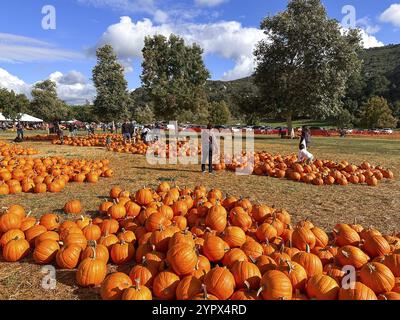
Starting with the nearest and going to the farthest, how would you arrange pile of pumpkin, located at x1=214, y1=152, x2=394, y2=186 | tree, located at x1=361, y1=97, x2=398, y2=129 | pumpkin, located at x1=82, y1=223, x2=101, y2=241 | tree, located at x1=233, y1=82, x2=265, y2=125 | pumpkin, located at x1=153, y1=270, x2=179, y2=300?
pumpkin, located at x1=153, y1=270, x2=179, y2=300, pumpkin, located at x1=82, y1=223, x2=101, y2=241, pile of pumpkin, located at x1=214, y1=152, x2=394, y2=186, tree, located at x1=233, y1=82, x2=265, y2=125, tree, located at x1=361, y1=97, x2=398, y2=129

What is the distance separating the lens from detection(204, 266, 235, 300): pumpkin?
3781 millimetres

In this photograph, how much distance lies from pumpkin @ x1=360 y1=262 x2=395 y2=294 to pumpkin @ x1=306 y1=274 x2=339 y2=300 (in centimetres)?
45

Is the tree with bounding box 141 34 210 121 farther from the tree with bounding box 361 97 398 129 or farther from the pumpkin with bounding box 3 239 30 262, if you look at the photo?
the tree with bounding box 361 97 398 129

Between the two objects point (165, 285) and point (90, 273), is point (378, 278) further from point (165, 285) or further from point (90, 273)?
point (90, 273)

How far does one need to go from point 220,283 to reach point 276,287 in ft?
2.02

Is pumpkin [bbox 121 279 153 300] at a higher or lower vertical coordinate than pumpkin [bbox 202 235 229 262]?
lower

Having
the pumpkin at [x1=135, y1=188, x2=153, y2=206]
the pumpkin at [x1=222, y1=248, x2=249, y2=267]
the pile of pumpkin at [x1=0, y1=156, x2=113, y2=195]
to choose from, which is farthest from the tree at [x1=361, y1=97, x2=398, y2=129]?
the pumpkin at [x1=222, y1=248, x2=249, y2=267]

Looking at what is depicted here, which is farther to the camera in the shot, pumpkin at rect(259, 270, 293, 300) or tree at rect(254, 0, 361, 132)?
tree at rect(254, 0, 361, 132)

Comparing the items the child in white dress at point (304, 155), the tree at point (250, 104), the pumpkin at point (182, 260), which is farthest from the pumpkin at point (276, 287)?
the tree at point (250, 104)

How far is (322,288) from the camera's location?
3.71 meters

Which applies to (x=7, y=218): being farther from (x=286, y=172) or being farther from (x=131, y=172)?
(x=286, y=172)

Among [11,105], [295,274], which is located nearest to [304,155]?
[295,274]
